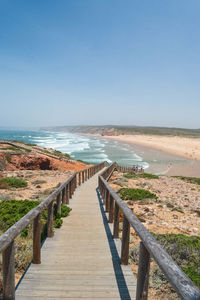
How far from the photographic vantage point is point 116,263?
3822mm

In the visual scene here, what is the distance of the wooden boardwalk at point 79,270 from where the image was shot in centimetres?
296

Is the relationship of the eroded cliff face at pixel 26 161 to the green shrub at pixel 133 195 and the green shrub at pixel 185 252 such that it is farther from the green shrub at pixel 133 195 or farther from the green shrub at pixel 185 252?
the green shrub at pixel 185 252

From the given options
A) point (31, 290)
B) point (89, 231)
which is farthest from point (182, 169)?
point (31, 290)

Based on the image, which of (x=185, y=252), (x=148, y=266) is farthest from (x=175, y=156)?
(x=148, y=266)

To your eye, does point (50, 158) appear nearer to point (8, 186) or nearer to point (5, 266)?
point (8, 186)

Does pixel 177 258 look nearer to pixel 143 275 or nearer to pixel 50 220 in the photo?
pixel 143 275

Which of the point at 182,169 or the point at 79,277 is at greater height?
the point at 79,277

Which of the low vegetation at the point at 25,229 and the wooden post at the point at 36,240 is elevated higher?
the wooden post at the point at 36,240

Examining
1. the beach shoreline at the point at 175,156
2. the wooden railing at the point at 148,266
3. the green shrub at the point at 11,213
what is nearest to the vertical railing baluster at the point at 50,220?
the green shrub at the point at 11,213

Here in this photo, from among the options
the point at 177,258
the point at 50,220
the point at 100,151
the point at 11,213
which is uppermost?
the point at 50,220

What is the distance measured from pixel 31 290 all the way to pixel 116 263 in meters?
1.53

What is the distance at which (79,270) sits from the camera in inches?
140

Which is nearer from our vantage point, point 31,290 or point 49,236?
point 31,290

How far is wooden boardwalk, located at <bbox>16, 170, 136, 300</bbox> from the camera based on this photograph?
9.71ft
